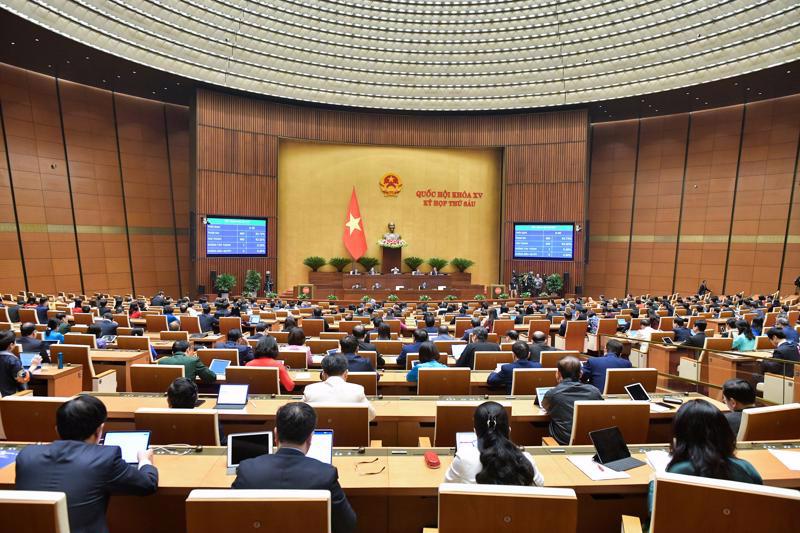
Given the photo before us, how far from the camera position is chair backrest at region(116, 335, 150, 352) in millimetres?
6610

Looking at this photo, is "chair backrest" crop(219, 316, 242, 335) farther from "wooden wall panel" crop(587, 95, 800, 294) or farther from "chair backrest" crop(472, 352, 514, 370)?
"wooden wall panel" crop(587, 95, 800, 294)

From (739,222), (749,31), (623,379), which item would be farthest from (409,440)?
(739,222)

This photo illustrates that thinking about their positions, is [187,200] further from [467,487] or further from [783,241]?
[783,241]

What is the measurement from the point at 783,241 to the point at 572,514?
2085 centimetres

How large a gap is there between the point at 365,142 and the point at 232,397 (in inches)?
729

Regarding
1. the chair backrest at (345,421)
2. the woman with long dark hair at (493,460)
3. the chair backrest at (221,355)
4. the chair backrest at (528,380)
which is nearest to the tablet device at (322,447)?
the chair backrest at (345,421)

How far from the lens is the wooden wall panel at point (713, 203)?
1814cm

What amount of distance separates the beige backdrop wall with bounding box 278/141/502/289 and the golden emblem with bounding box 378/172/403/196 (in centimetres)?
17

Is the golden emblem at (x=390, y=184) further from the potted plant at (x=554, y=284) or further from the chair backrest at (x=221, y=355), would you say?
the chair backrest at (x=221, y=355)

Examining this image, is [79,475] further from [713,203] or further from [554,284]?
[713,203]

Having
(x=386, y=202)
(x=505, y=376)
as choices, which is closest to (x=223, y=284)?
(x=386, y=202)

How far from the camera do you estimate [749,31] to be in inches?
584

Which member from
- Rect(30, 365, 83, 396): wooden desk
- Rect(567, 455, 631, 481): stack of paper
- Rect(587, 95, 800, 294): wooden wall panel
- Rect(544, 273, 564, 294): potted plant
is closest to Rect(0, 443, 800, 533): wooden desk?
Rect(567, 455, 631, 481): stack of paper

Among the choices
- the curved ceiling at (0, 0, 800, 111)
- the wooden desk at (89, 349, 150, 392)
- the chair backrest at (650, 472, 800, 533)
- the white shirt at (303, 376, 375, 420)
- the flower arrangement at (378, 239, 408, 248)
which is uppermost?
the curved ceiling at (0, 0, 800, 111)
